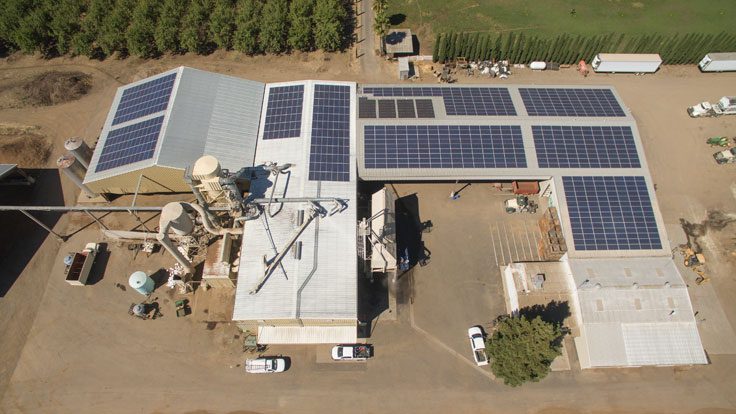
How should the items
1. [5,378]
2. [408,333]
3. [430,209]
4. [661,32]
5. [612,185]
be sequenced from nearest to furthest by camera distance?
[5,378] → [408,333] → [612,185] → [430,209] → [661,32]

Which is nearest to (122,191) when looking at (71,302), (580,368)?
(71,302)

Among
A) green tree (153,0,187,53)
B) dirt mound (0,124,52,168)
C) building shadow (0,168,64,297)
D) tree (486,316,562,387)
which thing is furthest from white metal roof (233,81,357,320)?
dirt mound (0,124,52,168)

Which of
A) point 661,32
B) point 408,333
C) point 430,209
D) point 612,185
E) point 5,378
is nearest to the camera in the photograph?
point 5,378

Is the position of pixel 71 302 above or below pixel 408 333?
above

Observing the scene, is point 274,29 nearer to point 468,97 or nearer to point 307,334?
point 468,97

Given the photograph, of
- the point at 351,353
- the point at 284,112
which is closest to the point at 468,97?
the point at 284,112

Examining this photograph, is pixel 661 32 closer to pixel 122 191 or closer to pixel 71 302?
pixel 122 191

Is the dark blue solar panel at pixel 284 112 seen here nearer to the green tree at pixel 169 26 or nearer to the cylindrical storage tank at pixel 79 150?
the cylindrical storage tank at pixel 79 150

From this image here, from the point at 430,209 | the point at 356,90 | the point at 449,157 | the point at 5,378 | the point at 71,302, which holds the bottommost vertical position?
the point at 5,378
